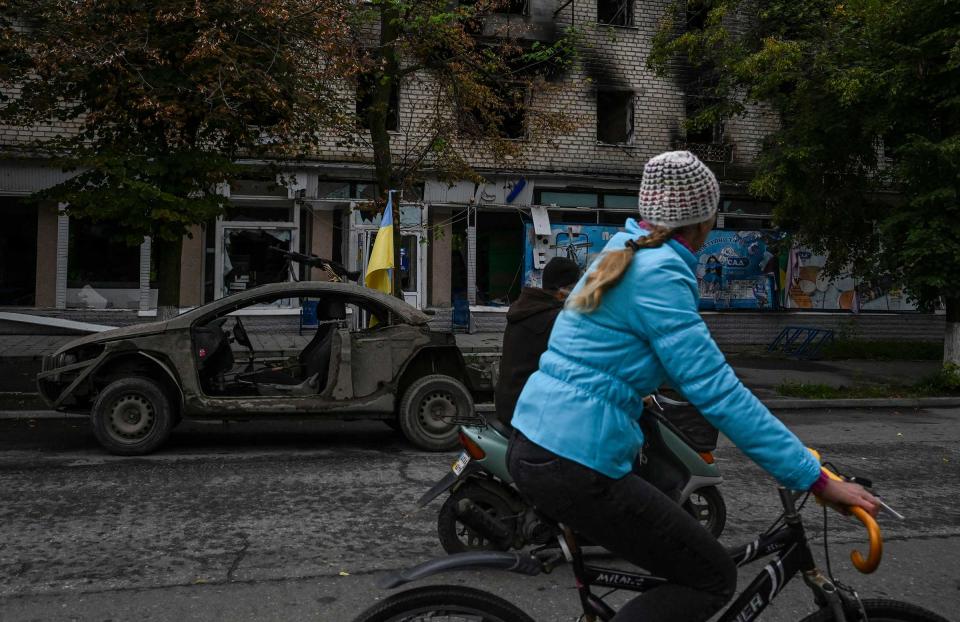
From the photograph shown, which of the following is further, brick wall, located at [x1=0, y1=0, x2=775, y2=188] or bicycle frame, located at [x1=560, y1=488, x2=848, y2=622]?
brick wall, located at [x1=0, y1=0, x2=775, y2=188]

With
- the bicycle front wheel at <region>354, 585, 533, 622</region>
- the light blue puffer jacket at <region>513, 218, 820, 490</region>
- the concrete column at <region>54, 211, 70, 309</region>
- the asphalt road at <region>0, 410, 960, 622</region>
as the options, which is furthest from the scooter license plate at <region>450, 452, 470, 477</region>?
the concrete column at <region>54, 211, 70, 309</region>

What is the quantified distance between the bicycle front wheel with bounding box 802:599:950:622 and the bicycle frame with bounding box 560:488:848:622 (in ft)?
0.13

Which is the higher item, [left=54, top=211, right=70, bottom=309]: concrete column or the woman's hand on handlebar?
[left=54, top=211, right=70, bottom=309]: concrete column

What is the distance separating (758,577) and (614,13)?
2208cm

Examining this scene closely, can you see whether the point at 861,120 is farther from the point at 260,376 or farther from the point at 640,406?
the point at 640,406

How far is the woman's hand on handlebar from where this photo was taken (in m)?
2.20

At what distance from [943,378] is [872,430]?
4.83m

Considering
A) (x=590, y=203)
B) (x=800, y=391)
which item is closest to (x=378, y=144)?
(x=800, y=391)

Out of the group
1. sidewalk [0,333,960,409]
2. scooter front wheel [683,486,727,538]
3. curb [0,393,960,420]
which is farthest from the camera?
sidewalk [0,333,960,409]

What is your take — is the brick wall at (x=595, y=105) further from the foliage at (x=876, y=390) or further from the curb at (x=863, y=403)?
the curb at (x=863, y=403)

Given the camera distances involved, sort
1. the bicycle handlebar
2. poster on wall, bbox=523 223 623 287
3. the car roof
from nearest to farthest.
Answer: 1. the bicycle handlebar
2. the car roof
3. poster on wall, bbox=523 223 623 287

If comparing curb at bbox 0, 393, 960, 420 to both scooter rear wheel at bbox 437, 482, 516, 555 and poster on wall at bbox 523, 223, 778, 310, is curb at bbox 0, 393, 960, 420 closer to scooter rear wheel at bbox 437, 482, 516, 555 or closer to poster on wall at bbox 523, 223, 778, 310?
scooter rear wheel at bbox 437, 482, 516, 555

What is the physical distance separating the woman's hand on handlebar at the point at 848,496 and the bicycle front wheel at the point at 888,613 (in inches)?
13.6

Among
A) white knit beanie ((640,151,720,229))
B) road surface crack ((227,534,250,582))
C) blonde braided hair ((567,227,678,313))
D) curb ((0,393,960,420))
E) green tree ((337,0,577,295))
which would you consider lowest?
road surface crack ((227,534,250,582))
